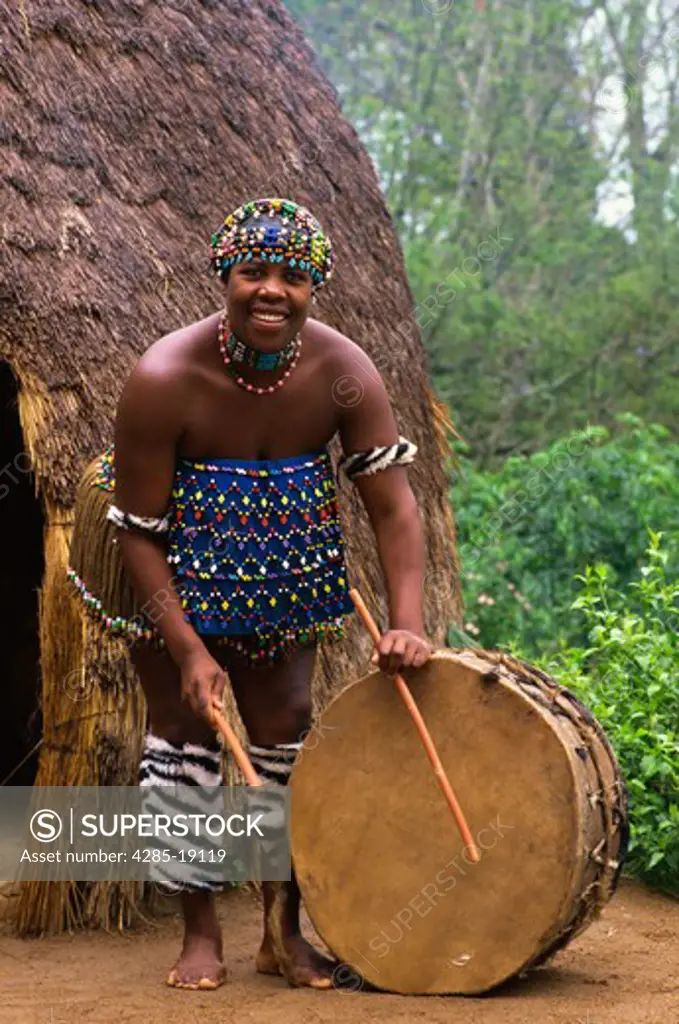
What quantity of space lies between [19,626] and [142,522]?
126 inches

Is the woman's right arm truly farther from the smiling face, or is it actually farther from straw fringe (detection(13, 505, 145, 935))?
straw fringe (detection(13, 505, 145, 935))

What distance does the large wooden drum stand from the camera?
11.1 feet

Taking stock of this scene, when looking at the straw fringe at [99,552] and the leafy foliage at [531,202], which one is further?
the leafy foliage at [531,202]

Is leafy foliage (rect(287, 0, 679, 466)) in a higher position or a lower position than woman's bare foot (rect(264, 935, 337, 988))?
higher

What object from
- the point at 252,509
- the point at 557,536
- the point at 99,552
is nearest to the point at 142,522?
the point at 252,509

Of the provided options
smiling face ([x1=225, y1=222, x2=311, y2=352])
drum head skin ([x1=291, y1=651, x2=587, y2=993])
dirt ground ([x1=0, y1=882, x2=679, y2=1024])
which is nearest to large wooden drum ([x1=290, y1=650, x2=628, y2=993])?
drum head skin ([x1=291, y1=651, x2=587, y2=993])

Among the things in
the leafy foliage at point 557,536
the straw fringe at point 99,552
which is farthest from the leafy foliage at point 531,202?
the straw fringe at point 99,552

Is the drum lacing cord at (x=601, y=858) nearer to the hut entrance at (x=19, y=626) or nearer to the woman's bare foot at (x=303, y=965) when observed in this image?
the woman's bare foot at (x=303, y=965)

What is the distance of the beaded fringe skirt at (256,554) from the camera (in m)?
3.55

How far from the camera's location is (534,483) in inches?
341

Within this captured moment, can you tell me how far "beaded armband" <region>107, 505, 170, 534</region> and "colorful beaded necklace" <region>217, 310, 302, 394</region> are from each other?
343 mm

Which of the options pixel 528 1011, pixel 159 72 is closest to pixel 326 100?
pixel 159 72

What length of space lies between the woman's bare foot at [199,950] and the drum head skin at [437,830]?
240 millimetres

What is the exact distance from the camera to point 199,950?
→ 365 cm
